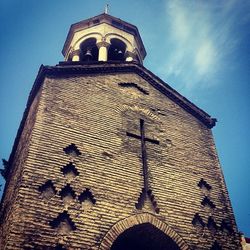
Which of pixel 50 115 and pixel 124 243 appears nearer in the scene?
pixel 124 243

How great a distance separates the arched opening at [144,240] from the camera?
704 cm

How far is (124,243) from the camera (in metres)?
7.31

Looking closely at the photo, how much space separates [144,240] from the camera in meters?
7.39

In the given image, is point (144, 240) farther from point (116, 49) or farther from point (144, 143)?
point (116, 49)

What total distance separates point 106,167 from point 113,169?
0.18 metres

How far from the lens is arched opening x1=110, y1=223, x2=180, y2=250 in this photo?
7.04 meters

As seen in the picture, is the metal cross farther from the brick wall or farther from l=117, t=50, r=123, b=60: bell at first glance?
l=117, t=50, r=123, b=60: bell

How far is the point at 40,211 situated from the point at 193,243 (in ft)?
11.2

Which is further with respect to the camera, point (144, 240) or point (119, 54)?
point (119, 54)

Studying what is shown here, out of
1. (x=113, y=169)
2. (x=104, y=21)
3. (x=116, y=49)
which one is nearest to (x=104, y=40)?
(x=116, y=49)

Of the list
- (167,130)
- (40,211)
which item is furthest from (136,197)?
(167,130)

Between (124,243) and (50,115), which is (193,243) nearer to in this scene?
(124,243)

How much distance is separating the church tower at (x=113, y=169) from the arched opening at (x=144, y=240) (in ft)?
0.08

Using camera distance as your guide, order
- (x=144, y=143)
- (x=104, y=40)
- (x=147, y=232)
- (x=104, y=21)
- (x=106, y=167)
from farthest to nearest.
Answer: (x=104, y=21) → (x=104, y=40) → (x=144, y=143) → (x=106, y=167) → (x=147, y=232)
